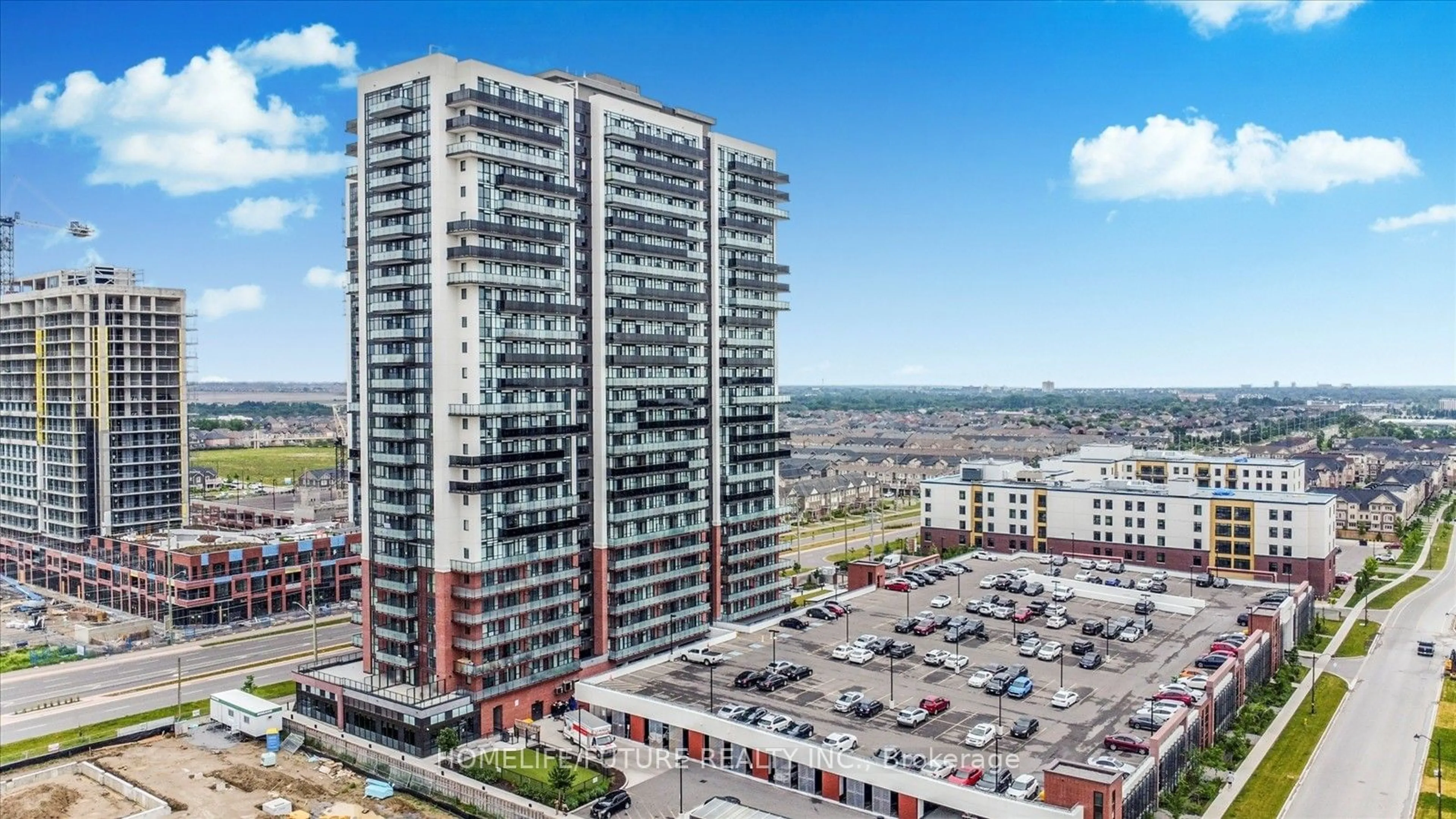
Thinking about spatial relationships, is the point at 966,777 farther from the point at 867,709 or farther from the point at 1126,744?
the point at 867,709

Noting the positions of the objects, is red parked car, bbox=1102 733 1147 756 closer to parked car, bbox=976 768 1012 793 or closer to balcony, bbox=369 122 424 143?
parked car, bbox=976 768 1012 793

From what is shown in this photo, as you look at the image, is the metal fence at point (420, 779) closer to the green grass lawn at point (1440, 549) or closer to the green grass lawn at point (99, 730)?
the green grass lawn at point (99, 730)

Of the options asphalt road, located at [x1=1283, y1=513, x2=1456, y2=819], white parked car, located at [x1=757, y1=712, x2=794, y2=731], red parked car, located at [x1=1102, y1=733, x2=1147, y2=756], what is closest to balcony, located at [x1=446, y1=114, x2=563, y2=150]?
white parked car, located at [x1=757, y1=712, x2=794, y2=731]

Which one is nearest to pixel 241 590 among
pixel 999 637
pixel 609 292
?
pixel 609 292

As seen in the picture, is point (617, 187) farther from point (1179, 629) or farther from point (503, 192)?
point (1179, 629)

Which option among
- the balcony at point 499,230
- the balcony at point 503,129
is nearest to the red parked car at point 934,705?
the balcony at point 499,230

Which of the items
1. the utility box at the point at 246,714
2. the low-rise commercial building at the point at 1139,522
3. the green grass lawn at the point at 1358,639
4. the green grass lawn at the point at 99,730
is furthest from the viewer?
the low-rise commercial building at the point at 1139,522
